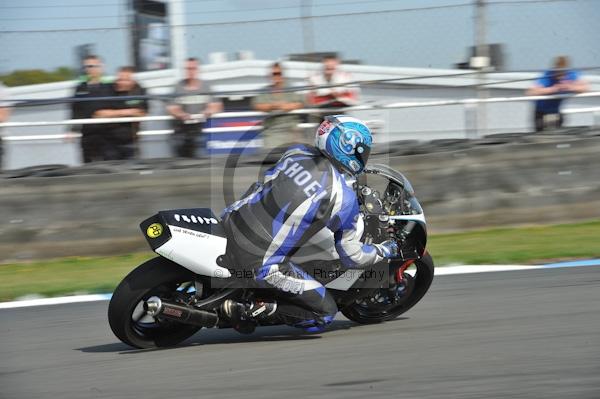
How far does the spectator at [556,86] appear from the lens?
9.52 metres

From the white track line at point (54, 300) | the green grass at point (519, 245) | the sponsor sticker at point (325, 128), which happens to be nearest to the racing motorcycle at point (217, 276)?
the sponsor sticker at point (325, 128)

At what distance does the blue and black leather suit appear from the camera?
206 inches

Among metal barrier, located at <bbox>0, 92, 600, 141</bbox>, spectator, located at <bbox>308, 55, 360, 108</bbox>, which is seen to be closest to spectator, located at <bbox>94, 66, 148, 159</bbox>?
metal barrier, located at <bbox>0, 92, 600, 141</bbox>

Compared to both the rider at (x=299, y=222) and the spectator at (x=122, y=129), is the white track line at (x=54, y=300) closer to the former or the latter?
the rider at (x=299, y=222)

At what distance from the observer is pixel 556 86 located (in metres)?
9.56

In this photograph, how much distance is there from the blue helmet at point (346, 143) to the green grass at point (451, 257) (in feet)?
9.18

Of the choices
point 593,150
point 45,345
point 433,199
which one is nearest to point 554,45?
point 593,150

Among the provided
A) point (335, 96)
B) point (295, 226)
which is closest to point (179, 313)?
point (295, 226)

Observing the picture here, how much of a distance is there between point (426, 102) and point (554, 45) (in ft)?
5.16

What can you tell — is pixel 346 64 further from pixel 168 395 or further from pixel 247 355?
pixel 168 395

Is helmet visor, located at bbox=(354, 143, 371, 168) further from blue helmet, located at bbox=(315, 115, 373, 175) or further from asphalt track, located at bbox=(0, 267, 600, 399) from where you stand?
asphalt track, located at bbox=(0, 267, 600, 399)

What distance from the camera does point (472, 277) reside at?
23.6 ft

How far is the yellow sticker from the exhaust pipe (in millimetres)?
368

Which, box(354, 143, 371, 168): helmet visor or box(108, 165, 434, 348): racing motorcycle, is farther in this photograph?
box(354, 143, 371, 168): helmet visor
